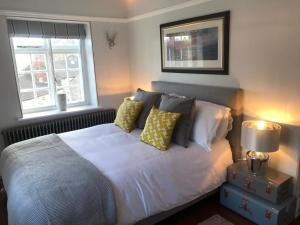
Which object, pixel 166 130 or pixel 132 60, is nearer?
pixel 166 130

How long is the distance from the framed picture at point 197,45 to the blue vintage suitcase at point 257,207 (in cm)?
122

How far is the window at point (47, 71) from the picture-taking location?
3.31 m

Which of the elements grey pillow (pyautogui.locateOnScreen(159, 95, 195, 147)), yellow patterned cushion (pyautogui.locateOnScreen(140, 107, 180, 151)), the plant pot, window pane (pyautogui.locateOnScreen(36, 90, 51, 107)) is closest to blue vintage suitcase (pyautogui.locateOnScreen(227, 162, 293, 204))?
grey pillow (pyautogui.locateOnScreen(159, 95, 195, 147))

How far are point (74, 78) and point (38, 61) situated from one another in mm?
574

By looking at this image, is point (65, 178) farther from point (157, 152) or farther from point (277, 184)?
point (277, 184)

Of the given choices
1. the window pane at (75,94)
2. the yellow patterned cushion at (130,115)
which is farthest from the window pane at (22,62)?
the yellow patterned cushion at (130,115)

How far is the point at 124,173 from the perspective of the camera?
1832 mm

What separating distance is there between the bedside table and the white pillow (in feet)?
1.13

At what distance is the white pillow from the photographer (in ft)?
7.47

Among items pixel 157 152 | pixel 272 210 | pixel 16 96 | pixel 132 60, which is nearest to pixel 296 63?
pixel 272 210

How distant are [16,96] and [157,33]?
6.74 ft

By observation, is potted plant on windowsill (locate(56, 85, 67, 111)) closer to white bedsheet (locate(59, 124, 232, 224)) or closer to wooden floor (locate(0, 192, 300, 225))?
white bedsheet (locate(59, 124, 232, 224))

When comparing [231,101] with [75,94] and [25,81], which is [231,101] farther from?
[25,81]

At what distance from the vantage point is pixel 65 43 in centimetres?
362
